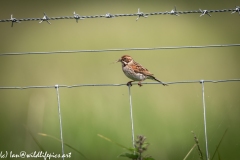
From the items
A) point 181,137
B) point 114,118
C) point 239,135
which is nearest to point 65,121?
point 114,118

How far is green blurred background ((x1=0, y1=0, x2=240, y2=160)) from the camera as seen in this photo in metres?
4.96

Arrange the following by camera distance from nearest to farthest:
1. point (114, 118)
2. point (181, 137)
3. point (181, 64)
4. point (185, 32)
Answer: point (181, 137), point (114, 118), point (181, 64), point (185, 32)

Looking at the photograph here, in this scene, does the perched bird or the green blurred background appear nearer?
the green blurred background

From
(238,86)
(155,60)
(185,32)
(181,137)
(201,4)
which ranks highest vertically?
(201,4)

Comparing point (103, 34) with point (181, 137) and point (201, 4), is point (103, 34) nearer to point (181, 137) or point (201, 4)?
point (201, 4)

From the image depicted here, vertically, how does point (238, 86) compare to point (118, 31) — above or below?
below

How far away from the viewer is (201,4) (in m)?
7.90

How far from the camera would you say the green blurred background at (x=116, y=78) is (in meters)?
4.96

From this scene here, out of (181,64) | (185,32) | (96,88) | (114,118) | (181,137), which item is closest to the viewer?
(181,137)

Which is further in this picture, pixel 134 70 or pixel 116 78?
pixel 116 78

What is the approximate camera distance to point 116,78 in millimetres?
6379

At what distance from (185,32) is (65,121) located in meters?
2.79

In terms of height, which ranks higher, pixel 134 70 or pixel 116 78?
pixel 116 78

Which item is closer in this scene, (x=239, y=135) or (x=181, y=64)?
(x=239, y=135)
